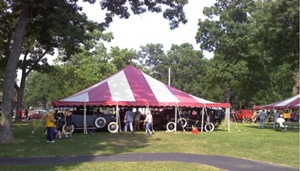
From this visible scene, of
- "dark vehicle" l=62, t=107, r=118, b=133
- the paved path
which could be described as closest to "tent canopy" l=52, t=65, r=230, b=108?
"dark vehicle" l=62, t=107, r=118, b=133

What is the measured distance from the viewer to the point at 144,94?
23250mm

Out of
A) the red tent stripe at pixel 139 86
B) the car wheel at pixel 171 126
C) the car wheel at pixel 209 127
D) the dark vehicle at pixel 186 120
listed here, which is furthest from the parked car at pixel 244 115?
the car wheel at pixel 171 126

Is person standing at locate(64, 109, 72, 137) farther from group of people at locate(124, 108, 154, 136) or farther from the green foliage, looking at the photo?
the green foliage

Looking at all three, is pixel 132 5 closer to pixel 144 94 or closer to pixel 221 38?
pixel 144 94

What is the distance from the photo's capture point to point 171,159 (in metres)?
11.3

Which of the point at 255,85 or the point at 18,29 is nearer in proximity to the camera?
the point at 18,29

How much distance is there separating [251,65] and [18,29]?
30.4 meters

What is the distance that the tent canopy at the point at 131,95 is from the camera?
21566 millimetres

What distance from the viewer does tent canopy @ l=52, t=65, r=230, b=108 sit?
70.8 ft

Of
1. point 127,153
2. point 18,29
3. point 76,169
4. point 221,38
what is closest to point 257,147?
point 127,153

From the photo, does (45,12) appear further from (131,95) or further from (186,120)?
(186,120)

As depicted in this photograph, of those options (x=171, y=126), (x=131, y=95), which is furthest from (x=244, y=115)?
(x=131, y=95)

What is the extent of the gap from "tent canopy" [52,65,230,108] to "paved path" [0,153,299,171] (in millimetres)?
9685

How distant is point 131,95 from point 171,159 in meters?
11.7
